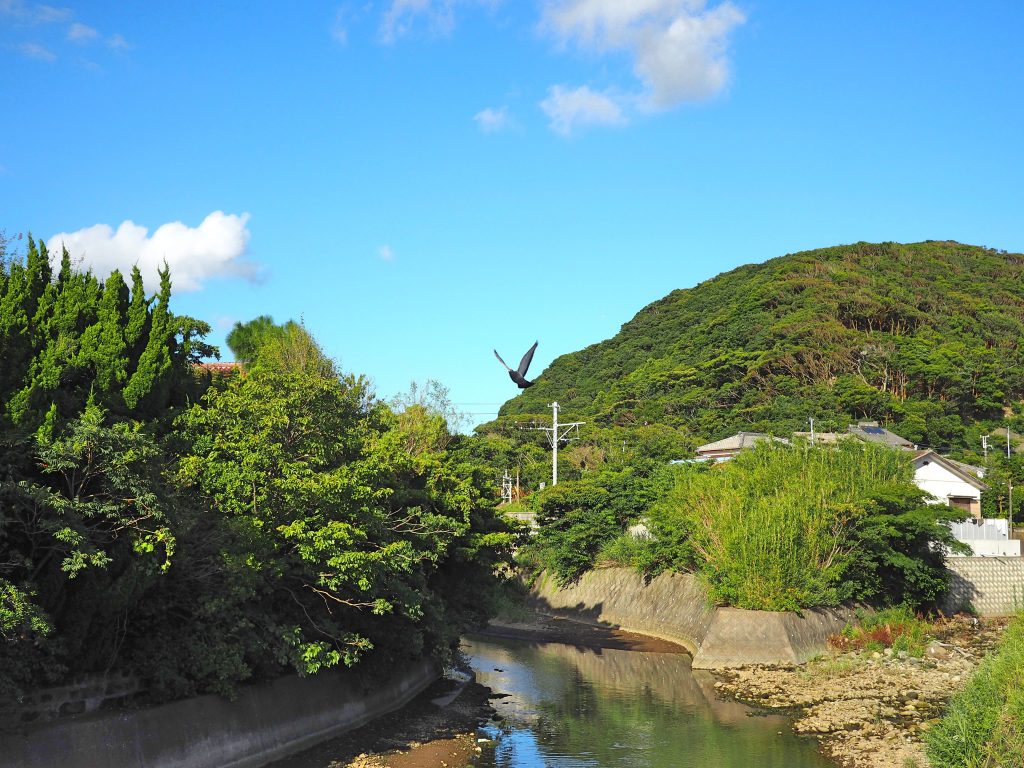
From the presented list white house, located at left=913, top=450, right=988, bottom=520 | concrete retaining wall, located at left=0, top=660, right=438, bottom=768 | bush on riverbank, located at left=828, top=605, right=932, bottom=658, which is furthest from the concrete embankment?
white house, located at left=913, top=450, right=988, bottom=520

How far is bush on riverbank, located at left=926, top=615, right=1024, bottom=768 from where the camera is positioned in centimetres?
1792

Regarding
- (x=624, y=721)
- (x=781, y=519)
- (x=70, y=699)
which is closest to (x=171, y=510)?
(x=70, y=699)

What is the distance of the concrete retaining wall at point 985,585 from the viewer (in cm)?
4512

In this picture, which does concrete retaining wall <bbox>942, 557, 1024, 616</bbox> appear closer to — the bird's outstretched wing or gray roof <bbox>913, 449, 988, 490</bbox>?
gray roof <bbox>913, 449, 988, 490</bbox>

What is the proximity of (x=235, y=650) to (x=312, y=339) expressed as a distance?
806 inches

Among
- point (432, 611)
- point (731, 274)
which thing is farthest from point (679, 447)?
point (731, 274)

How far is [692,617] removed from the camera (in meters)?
41.8

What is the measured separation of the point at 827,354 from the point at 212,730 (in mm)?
81133

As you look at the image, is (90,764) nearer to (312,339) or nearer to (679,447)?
(312,339)

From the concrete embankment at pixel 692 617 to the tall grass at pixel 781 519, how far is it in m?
0.96

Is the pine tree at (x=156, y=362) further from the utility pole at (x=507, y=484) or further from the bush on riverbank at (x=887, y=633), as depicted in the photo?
the utility pole at (x=507, y=484)

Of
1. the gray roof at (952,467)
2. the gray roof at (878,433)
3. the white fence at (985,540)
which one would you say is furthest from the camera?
the gray roof at (878,433)

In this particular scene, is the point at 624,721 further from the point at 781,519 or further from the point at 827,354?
the point at 827,354

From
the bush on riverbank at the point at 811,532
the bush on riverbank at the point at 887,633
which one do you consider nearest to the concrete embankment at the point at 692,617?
the bush on riverbank at the point at 887,633
